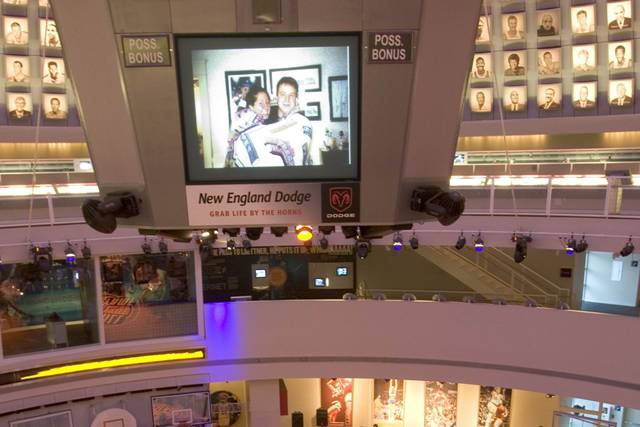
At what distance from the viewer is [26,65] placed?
440 inches

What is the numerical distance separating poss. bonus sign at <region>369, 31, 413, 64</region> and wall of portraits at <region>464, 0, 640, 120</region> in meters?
9.11

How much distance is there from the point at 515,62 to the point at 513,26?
840 mm

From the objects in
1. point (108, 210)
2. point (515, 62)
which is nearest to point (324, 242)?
point (108, 210)

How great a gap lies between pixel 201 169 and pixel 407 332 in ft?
25.4

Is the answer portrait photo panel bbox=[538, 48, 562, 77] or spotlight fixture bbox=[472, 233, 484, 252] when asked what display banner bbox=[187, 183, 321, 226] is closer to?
spotlight fixture bbox=[472, 233, 484, 252]

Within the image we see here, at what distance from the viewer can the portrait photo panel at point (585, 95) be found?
11203mm

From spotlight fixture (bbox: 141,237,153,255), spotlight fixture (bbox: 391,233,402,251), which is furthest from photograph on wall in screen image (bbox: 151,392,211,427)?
spotlight fixture (bbox: 391,233,402,251)

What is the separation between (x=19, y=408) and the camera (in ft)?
28.0

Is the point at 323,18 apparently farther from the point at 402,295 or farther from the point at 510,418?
the point at 510,418

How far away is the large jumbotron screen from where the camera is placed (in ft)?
8.32

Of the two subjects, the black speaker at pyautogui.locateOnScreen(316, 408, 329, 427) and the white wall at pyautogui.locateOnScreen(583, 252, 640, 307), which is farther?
the black speaker at pyautogui.locateOnScreen(316, 408, 329, 427)

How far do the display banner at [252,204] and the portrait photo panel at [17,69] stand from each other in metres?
10.9

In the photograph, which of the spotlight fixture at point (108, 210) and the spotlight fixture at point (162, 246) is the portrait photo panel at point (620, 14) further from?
the spotlight fixture at point (108, 210)

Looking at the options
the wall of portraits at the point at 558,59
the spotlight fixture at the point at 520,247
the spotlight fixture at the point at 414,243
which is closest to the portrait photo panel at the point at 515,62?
the wall of portraits at the point at 558,59
